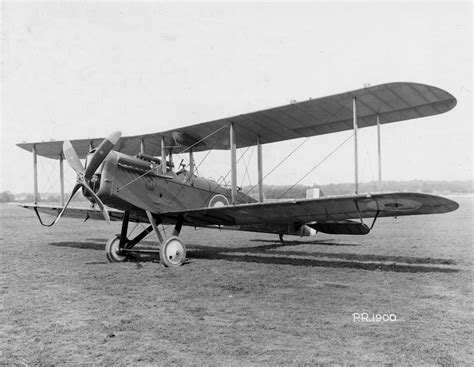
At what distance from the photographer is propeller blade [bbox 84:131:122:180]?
8.00 m

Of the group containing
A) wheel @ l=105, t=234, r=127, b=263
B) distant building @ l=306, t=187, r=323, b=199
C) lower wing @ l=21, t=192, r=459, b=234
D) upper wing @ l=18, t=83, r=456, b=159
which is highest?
upper wing @ l=18, t=83, r=456, b=159

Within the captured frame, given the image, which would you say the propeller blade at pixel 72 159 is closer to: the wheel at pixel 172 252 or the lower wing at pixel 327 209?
the lower wing at pixel 327 209

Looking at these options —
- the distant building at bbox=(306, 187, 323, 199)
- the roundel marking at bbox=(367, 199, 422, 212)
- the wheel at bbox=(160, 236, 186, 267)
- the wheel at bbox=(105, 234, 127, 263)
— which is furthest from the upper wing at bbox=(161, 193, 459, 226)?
the distant building at bbox=(306, 187, 323, 199)

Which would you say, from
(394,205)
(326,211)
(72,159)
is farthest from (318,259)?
(72,159)

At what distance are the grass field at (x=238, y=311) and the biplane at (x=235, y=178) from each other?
104 cm

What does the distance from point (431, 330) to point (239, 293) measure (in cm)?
267

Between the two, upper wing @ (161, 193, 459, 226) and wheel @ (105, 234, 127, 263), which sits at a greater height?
upper wing @ (161, 193, 459, 226)

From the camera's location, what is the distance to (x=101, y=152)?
805 centimetres

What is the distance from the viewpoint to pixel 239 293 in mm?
6004

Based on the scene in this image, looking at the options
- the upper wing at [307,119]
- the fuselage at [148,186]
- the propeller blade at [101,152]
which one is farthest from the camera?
the fuselage at [148,186]

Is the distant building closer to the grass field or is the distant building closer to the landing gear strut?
the grass field

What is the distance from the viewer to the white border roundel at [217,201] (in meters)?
10.7

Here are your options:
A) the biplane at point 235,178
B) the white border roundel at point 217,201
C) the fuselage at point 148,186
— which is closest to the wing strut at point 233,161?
the biplane at point 235,178

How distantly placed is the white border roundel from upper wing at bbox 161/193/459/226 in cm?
61
